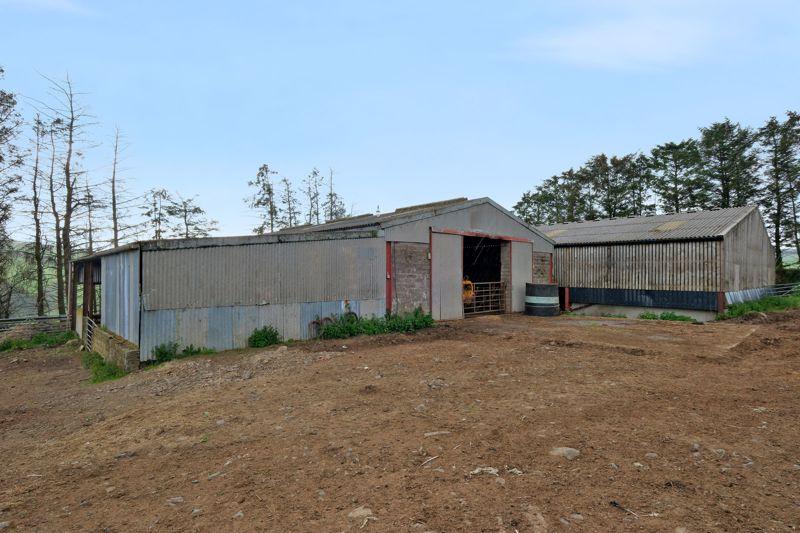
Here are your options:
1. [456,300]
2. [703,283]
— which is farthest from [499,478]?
[703,283]

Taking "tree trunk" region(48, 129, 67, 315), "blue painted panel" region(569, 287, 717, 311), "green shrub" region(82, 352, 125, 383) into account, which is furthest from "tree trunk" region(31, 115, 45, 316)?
"blue painted panel" region(569, 287, 717, 311)

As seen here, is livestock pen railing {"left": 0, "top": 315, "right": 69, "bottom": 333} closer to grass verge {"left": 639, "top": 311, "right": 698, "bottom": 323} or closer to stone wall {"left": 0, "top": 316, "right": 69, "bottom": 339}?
stone wall {"left": 0, "top": 316, "right": 69, "bottom": 339}

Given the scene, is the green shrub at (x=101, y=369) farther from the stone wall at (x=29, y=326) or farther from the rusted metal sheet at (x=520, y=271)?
the rusted metal sheet at (x=520, y=271)

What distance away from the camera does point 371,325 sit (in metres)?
10.8

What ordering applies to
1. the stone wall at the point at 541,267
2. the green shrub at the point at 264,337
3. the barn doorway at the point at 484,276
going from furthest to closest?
the stone wall at the point at 541,267
the barn doorway at the point at 484,276
the green shrub at the point at 264,337

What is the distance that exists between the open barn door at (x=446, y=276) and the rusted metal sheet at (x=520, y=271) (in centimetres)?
309

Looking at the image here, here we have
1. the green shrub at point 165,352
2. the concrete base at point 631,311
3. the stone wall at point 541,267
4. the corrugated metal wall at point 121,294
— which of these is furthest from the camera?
the stone wall at point 541,267

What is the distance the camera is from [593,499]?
9.50ft

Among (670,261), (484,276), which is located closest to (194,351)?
(484,276)

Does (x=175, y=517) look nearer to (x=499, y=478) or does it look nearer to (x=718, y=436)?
(x=499, y=478)

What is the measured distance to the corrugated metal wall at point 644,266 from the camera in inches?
606

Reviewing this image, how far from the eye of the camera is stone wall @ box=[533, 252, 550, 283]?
1667 cm

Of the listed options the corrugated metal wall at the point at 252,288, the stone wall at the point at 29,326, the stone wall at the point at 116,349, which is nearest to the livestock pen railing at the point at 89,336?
the stone wall at the point at 116,349

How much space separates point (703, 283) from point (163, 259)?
1749cm
